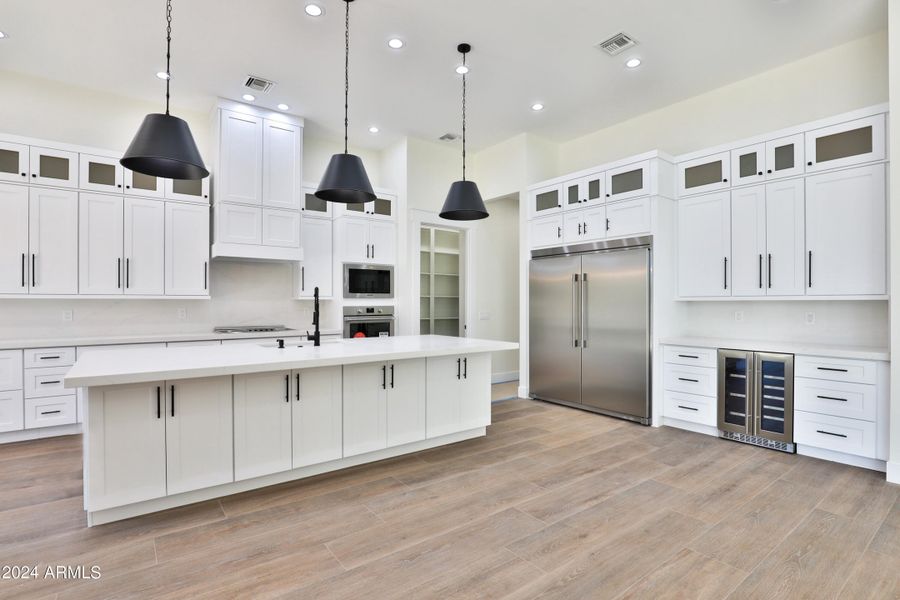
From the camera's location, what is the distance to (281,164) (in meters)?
5.10

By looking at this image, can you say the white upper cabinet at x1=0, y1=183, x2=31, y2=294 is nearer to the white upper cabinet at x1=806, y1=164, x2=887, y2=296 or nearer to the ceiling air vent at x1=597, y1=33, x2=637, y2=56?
the ceiling air vent at x1=597, y1=33, x2=637, y2=56

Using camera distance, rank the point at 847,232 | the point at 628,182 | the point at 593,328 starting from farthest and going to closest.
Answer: the point at 593,328
the point at 628,182
the point at 847,232

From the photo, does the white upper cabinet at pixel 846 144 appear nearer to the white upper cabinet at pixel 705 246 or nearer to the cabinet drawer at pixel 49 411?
the white upper cabinet at pixel 705 246

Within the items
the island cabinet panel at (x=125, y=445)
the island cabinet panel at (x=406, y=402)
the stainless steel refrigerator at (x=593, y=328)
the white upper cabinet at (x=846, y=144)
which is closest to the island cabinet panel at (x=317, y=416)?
the island cabinet panel at (x=406, y=402)

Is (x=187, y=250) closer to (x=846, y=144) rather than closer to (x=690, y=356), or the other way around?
(x=690, y=356)

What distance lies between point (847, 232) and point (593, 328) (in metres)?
2.22

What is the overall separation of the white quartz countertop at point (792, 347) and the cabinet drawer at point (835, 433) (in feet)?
1.55

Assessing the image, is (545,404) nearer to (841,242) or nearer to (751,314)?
(751,314)

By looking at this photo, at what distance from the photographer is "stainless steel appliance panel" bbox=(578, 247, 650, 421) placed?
4547 millimetres

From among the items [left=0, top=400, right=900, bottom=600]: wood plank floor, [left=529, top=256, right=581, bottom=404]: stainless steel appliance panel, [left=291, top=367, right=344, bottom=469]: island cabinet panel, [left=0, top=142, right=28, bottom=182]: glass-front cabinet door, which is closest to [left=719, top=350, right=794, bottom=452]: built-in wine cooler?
[left=0, top=400, right=900, bottom=600]: wood plank floor

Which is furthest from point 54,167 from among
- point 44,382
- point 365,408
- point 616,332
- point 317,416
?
point 616,332

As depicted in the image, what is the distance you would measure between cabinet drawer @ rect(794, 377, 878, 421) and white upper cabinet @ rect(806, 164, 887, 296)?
2.30ft

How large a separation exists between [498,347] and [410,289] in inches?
96.9

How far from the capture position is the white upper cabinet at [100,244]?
423 cm
